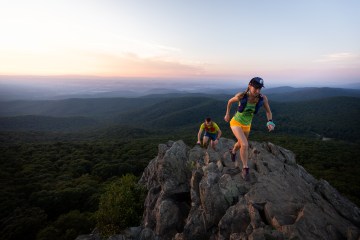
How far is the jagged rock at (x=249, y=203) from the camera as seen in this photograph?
36.2ft

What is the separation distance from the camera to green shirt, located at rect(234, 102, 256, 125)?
34.4 feet

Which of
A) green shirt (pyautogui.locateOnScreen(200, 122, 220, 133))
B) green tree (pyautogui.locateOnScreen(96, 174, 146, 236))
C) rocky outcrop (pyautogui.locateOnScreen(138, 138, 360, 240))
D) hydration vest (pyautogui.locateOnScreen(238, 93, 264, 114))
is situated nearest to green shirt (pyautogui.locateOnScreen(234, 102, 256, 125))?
hydration vest (pyautogui.locateOnScreen(238, 93, 264, 114))

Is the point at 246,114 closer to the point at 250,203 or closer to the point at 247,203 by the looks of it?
the point at 250,203

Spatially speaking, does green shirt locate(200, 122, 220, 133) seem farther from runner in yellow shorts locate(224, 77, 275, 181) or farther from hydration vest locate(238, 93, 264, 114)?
hydration vest locate(238, 93, 264, 114)

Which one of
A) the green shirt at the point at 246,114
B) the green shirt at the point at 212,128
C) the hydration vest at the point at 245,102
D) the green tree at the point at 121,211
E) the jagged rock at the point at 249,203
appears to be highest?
the hydration vest at the point at 245,102

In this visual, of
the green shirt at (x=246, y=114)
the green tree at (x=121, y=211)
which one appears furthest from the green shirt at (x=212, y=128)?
the green tree at (x=121, y=211)

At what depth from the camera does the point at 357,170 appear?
278ft

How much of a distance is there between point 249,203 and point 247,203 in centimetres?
26

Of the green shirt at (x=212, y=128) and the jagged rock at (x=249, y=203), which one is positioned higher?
the green shirt at (x=212, y=128)

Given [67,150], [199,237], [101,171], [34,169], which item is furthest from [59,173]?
[199,237]

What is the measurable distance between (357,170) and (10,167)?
139429 mm

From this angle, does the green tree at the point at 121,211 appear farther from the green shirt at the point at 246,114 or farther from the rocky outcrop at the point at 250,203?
the green shirt at the point at 246,114

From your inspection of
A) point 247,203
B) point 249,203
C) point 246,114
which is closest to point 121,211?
point 247,203

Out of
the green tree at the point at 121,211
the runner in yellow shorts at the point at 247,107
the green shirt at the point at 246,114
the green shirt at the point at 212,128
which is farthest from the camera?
the green tree at the point at 121,211
